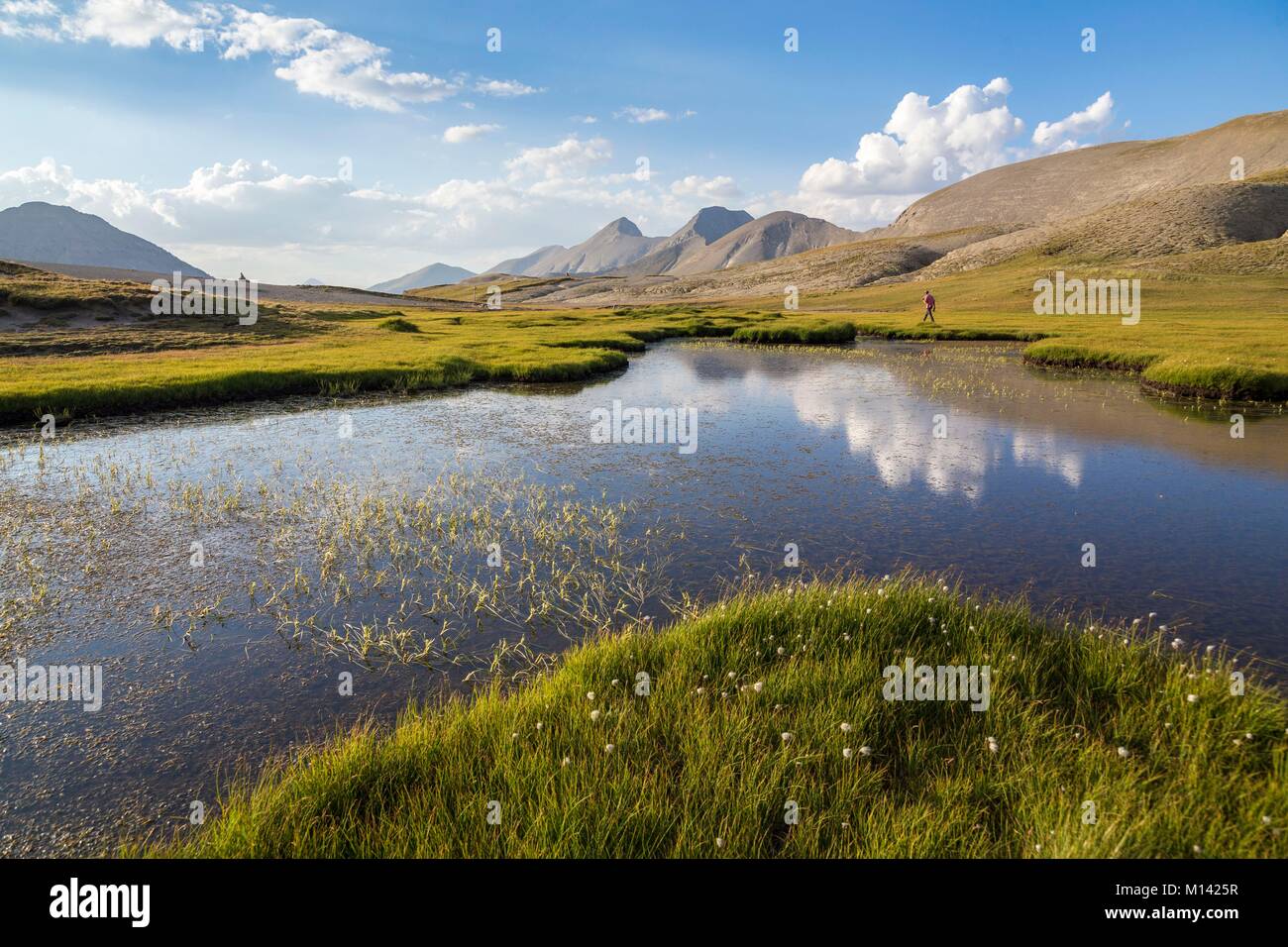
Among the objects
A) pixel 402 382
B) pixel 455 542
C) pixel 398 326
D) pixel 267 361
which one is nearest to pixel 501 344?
pixel 402 382

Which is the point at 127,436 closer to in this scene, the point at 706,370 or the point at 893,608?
the point at 893,608

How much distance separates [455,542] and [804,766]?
9.29 metres

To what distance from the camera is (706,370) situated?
132 feet

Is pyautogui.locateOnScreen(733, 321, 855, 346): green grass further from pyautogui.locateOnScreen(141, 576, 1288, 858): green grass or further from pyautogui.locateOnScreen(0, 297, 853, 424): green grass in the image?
pyautogui.locateOnScreen(141, 576, 1288, 858): green grass

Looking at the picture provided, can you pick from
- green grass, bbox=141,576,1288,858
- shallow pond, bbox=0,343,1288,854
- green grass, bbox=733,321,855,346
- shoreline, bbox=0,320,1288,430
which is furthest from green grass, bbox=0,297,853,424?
green grass, bbox=141,576,1288,858

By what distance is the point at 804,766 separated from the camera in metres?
5.48

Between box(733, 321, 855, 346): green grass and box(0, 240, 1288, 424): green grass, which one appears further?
box(733, 321, 855, 346): green grass

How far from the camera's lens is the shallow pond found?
746cm

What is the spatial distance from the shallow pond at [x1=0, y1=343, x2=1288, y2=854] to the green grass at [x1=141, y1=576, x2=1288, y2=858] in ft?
5.43

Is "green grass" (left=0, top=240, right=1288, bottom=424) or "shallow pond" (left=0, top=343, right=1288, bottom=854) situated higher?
"green grass" (left=0, top=240, right=1288, bottom=424)

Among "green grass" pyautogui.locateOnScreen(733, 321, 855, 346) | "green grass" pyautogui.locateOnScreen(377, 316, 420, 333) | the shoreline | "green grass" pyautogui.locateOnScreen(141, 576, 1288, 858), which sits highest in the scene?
"green grass" pyautogui.locateOnScreen(377, 316, 420, 333)

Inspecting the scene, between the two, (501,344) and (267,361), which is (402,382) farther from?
(501,344)

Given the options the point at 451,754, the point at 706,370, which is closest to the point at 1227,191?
the point at 706,370
